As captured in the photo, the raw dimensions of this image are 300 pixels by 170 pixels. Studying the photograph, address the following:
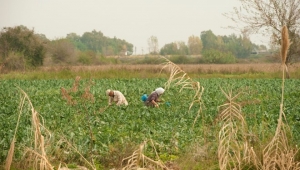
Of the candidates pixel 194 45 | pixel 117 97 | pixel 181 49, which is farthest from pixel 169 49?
pixel 117 97

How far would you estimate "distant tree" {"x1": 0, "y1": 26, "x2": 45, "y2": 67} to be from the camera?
158ft

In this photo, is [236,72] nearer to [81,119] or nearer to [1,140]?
[81,119]

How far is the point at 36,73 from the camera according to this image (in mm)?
37219

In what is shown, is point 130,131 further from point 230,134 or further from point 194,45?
point 194,45

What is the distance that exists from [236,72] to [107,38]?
298 ft

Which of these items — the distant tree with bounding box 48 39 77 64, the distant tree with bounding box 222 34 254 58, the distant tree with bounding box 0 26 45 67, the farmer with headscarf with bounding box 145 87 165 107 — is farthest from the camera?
the distant tree with bounding box 222 34 254 58

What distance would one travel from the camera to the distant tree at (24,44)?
4816 centimetres

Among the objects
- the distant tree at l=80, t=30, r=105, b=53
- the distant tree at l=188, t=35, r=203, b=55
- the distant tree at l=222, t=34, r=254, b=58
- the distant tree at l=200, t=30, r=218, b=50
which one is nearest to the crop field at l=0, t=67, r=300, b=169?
the distant tree at l=222, t=34, r=254, b=58

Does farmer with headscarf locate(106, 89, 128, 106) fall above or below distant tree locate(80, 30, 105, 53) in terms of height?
below

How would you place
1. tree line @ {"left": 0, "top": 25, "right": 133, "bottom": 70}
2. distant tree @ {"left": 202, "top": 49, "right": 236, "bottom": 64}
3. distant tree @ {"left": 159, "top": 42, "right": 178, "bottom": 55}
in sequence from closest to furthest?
tree line @ {"left": 0, "top": 25, "right": 133, "bottom": 70}, distant tree @ {"left": 202, "top": 49, "right": 236, "bottom": 64}, distant tree @ {"left": 159, "top": 42, "right": 178, "bottom": 55}

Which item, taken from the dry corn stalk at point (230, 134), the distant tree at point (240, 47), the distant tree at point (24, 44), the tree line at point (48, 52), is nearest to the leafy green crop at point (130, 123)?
the dry corn stalk at point (230, 134)

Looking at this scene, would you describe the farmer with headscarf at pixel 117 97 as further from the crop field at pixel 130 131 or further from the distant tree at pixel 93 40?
the distant tree at pixel 93 40

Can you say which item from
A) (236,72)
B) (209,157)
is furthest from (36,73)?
(209,157)

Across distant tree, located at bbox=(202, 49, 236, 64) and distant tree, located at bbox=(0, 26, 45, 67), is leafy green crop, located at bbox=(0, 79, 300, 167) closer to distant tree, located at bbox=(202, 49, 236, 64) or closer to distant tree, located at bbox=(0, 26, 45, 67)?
distant tree, located at bbox=(0, 26, 45, 67)
